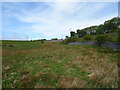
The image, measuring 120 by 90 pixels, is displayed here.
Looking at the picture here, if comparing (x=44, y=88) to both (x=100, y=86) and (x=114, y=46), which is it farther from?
(x=114, y=46)

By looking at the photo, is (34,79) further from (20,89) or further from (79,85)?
(79,85)

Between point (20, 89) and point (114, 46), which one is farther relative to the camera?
point (114, 46)

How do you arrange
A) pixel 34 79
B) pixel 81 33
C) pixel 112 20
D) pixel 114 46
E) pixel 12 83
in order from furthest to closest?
pixel 81 33 → pixel 112 20 → pixel 114 46 → pixel 34 79 → pixel 12 83

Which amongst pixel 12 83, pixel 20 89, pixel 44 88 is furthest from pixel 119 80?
pixel 12 83

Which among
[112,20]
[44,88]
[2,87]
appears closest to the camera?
[44,88]

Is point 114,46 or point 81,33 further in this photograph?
point 81,33

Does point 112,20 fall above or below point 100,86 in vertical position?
above

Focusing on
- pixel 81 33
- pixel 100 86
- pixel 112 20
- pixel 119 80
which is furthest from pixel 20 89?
pixel 81 33

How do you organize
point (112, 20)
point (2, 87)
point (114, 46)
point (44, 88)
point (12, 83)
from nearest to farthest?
1. point (44, 88)
2. point (2, 87)
3. point (12, 83)
4. point (114, 46)
5. point (112, 20)

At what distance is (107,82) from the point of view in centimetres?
481

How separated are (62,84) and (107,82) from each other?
1.80 meters

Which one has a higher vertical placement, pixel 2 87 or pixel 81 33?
pixel 81 33

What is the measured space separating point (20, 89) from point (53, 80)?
1391 millimetres

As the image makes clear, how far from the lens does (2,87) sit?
457cm
